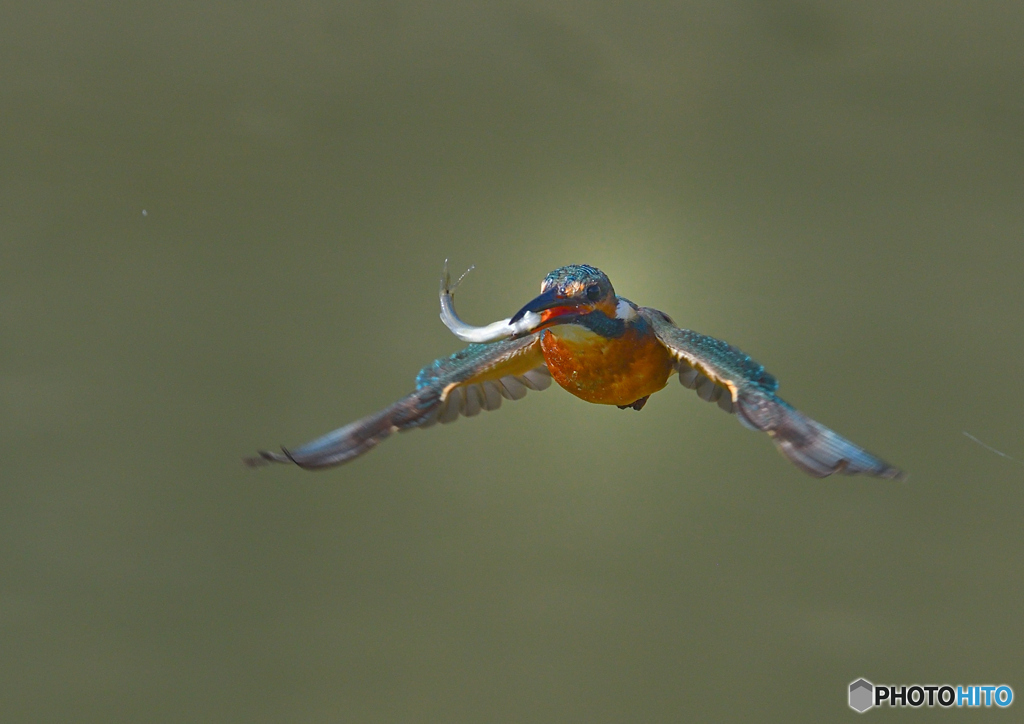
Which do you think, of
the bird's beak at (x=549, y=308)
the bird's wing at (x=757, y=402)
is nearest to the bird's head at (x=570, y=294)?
the bird's beak at (x=549, y=308)

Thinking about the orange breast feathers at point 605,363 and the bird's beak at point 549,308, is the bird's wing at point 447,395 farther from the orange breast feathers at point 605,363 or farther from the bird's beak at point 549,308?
the bird's beak at point 549,308

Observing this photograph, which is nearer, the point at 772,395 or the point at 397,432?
the point at 772,395

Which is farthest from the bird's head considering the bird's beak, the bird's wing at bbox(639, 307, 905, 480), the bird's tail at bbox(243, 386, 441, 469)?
the bird's tail at bbox(243, 386, 441, 469)

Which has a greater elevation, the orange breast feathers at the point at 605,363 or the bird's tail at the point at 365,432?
the orange breast feathers at the point at 605,363

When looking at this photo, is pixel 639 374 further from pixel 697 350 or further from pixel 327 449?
pixel 327 449

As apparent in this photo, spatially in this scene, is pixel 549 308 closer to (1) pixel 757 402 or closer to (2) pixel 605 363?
(2) pixel 605 363

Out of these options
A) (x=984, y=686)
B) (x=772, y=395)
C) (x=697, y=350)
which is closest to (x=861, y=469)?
(x=772, y=395)

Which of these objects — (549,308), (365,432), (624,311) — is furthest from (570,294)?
(365,432)
